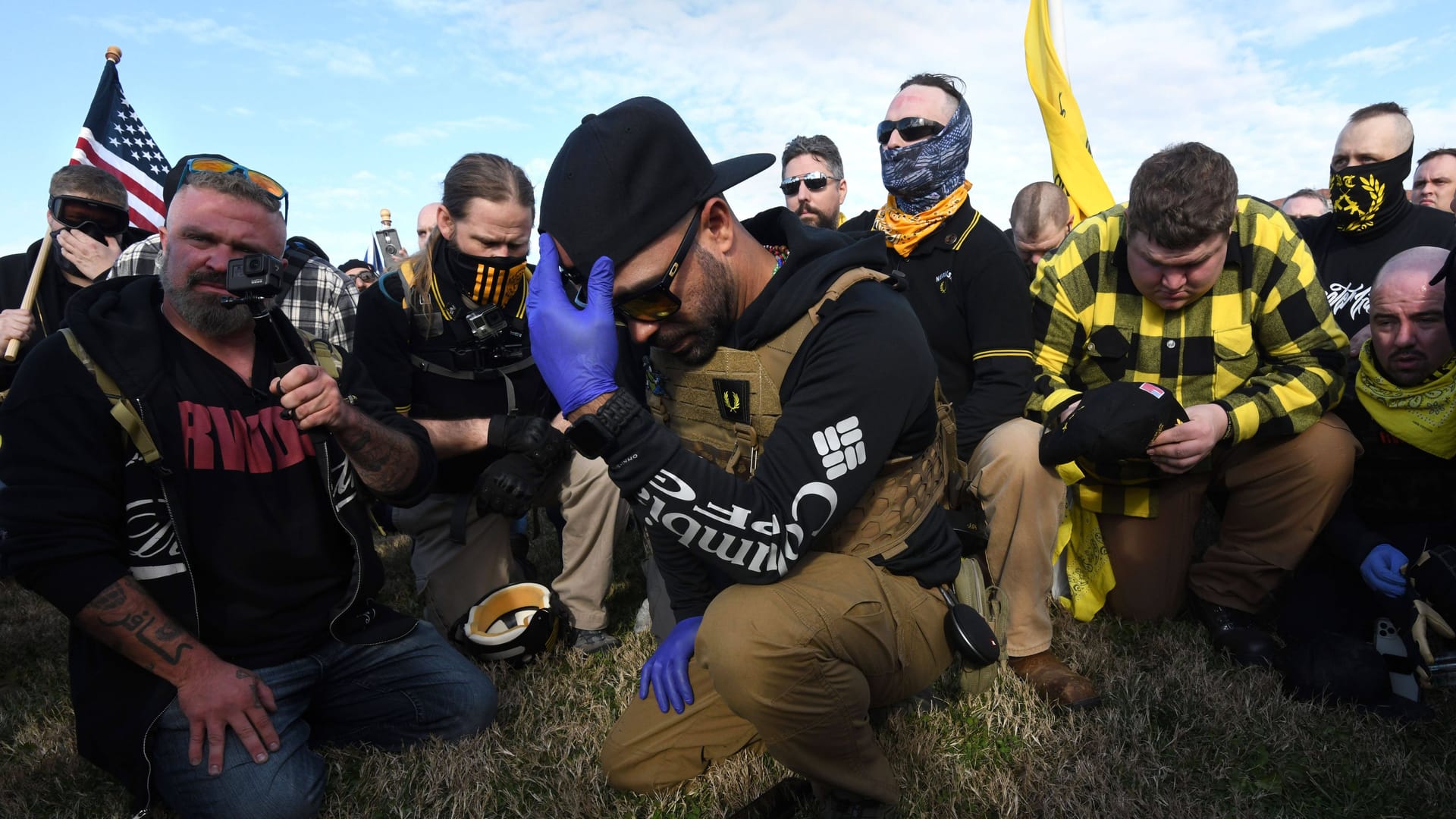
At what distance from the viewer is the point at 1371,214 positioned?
209 inches

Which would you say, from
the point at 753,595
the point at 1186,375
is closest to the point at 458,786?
the point at 753,595

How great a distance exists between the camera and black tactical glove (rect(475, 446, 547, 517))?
4.01 m

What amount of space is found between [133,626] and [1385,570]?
14.7ft

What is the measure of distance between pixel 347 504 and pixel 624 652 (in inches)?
59.4

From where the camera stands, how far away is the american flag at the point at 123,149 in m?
5.79

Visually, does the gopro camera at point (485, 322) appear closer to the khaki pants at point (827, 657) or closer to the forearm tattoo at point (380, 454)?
the forearm tattoo at point (380, 454)

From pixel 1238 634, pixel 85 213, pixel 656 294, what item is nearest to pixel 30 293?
pixel 85 213

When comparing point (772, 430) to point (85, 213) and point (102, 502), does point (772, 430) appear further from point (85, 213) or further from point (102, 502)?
point (85, 213)

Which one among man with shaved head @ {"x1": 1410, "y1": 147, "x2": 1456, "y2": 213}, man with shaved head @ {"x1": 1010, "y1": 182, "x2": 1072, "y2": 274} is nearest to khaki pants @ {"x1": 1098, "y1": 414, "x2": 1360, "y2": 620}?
man with shaved head @ {"x1": 1010, "y1": 182, "x2": 1072, "y2": 274}

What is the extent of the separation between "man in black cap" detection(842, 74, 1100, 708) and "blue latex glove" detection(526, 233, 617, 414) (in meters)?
0.95

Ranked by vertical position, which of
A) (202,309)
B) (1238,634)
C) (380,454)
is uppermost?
(202,309)

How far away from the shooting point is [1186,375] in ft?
12.6

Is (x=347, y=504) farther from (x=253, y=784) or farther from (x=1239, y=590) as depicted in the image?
(x=1239, y=590)

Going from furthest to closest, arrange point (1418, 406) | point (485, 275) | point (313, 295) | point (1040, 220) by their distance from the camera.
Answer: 1. point (1040, 220)
2. point (313, 295)
3. point (485, 275)
4. point (1418, 406)
